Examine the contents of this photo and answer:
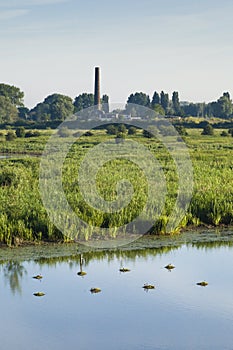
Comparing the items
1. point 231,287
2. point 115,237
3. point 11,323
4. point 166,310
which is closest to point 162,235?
point 115,237

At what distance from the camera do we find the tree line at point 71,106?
102 metres

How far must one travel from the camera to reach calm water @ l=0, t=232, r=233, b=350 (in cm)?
877

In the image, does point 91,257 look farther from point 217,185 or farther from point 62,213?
point 217,185

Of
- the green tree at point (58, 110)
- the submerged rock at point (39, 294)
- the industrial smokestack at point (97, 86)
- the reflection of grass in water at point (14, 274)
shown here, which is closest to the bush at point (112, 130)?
the industrial smokestack at point (97, 86)

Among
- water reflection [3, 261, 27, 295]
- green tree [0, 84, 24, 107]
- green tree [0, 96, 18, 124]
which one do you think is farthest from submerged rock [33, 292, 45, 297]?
green tree [0, 84, 24, 107]

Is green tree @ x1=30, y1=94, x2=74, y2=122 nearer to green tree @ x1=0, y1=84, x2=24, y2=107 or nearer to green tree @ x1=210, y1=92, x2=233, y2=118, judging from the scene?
green tree @ x1=0, y1=84, x2=24, y2=107

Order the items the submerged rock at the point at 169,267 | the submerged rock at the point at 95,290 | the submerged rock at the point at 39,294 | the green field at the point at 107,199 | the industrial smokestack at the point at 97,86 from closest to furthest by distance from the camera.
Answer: the submerged rock at the point at 39,294
the submerged rock at the point at 95,290
the submerged rock at the point at 169,267
the green field at the point at 107,199
the industrial smokestack at the point at 97,86

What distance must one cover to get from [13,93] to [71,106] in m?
15.4

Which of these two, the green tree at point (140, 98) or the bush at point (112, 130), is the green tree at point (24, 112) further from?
the bush at point (112, 130)

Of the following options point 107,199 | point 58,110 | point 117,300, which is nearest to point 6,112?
point 58,110

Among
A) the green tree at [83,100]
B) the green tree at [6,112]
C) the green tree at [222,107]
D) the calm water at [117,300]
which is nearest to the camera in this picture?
the calm water at [117,300]

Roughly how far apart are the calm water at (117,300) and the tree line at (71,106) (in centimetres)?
7868

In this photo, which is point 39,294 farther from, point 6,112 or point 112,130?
point 6,112

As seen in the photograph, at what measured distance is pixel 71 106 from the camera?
4203 inches
